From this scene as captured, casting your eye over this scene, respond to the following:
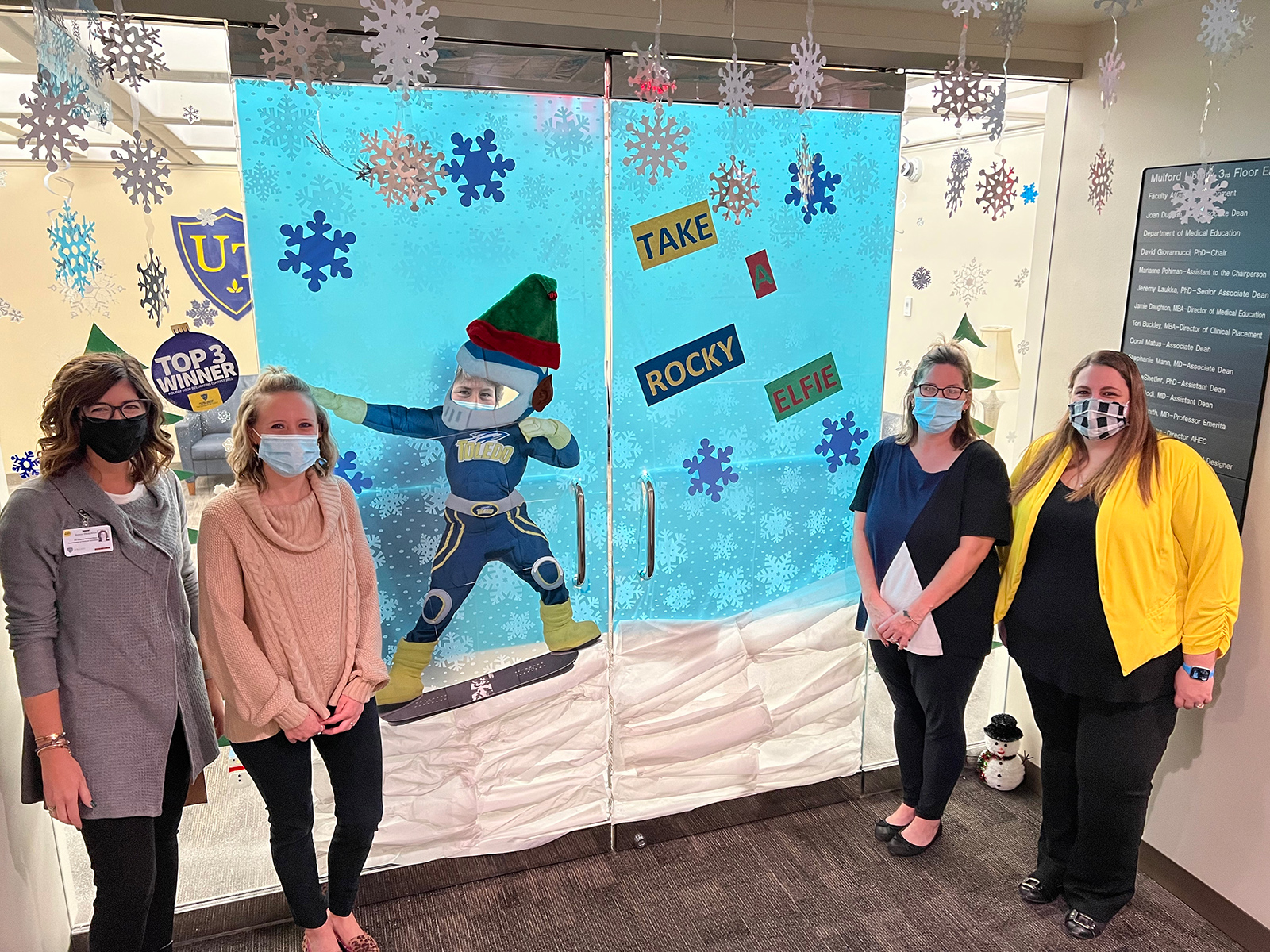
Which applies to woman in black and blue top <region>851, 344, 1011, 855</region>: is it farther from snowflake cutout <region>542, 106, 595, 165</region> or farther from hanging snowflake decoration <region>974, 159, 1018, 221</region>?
snowflake cutout <region>542, 106, 595, 165</region>

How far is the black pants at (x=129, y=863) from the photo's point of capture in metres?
1.81

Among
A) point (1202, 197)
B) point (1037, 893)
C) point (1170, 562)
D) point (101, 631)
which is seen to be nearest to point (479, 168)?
point (101, 631)

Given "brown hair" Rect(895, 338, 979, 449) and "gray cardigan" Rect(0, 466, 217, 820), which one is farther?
"brown hair" Rect(895, 338, 979, 449)

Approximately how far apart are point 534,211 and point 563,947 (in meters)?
1.97

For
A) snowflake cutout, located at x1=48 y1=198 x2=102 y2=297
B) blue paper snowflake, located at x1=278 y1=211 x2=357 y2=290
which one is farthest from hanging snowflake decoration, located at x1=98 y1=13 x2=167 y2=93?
blue paper snowflake, located at x1=278 y1=211 x2=357 y2=290

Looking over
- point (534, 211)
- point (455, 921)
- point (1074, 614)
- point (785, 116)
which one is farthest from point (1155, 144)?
point (455, 921)

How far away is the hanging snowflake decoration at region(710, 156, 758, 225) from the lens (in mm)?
2279

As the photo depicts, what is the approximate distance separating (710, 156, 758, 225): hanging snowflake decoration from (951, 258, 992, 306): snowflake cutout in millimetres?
742

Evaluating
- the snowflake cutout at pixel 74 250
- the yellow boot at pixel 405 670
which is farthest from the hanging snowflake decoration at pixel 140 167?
the yellow boot at pixel 405 670

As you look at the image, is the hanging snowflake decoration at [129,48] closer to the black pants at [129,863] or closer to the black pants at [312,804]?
the black pants at [129,863]

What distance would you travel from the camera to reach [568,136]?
232 cm

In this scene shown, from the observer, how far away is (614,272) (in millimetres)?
2439

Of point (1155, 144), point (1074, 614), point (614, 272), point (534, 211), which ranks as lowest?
point (1074, 614)

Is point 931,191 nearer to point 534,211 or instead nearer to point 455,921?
point 534,211
